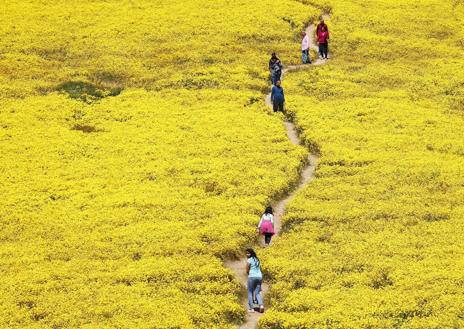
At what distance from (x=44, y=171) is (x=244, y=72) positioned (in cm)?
1953

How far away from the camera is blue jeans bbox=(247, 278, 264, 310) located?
31250mm

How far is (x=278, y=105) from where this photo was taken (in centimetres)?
5244

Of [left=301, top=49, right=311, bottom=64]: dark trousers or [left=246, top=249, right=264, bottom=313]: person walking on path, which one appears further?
[left=301, top=49, right=311, bottom=64]: dark trousers

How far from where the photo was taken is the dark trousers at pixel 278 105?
52.1 meters


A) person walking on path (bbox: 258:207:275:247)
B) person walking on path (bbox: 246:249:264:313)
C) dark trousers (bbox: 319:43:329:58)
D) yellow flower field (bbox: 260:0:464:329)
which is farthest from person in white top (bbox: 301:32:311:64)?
person walking on path (bbox: 246:249:264:313)

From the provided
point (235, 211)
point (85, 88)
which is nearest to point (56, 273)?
point (235, 211)

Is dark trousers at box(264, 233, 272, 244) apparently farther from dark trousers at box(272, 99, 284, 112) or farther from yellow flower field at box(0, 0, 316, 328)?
dark trousers at box(272, 99, 284, 112)

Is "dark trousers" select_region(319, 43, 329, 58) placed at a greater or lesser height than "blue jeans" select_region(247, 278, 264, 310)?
greater

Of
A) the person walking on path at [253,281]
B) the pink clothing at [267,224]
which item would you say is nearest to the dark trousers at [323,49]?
the pink clothing at [267,224]

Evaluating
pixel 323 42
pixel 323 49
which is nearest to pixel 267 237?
pixel 323 42

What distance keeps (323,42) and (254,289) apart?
3329 centimetres

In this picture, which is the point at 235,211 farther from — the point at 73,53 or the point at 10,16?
the point at 10,16

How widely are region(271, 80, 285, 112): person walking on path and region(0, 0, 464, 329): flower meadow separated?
110 centimetres

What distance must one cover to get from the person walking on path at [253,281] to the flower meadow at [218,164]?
2.11 ft
